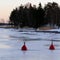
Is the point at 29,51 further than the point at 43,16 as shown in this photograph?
No

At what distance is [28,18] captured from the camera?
114875 millimetres

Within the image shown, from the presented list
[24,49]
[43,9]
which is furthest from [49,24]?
[24,49]

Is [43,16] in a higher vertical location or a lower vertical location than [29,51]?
lower

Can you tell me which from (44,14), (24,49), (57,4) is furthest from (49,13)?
(24,49)

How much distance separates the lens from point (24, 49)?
19594 millimetres

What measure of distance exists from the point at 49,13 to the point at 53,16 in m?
2.27

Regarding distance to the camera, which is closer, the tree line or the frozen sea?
the frozen sea

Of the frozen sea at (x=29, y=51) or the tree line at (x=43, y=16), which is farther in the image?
the tree line at (x=43, y=16)

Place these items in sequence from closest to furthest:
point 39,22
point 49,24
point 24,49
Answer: point 24,49 → point 39,22 → point 49,24

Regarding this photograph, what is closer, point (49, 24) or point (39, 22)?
point (39, 22)

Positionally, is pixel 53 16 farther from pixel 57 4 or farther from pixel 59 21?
pixel 57 4

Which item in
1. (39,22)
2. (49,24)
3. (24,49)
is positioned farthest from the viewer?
(49,24)

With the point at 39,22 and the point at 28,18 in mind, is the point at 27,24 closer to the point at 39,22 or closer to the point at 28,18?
the point at 28,18

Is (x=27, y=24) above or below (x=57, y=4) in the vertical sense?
below
